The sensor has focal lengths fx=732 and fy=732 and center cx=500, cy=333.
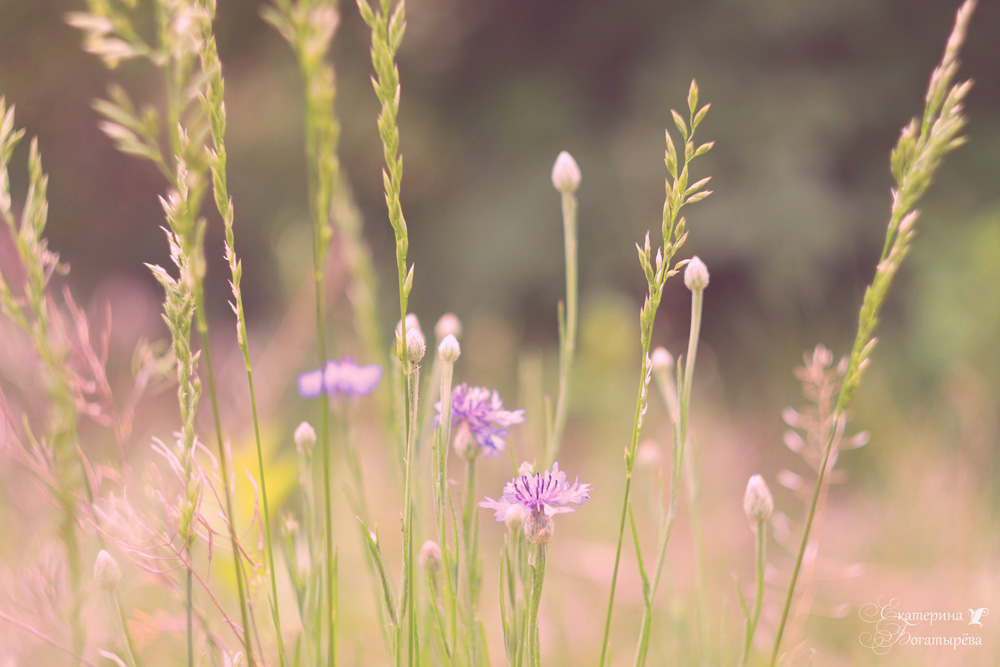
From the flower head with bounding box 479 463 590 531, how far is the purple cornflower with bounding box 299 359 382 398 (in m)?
0.30

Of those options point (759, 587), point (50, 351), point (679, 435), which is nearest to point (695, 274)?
point (679, 435)

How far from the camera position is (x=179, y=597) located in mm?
525

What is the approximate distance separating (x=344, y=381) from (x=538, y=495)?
0.35 m

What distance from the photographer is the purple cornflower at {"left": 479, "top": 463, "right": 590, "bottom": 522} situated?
1.46ft

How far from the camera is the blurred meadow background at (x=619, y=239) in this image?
1.53m

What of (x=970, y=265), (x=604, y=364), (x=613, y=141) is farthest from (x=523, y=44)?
(x=970, y=265)

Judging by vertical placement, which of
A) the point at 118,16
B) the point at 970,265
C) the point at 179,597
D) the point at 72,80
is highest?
the point at 72,80

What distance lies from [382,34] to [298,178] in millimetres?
2991

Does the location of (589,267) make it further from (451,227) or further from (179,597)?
(179,597)

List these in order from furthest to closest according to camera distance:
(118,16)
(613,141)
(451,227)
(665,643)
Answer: (451,227) → (613,141) → (665,643) → (118,16)

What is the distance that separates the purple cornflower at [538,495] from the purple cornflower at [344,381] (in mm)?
297

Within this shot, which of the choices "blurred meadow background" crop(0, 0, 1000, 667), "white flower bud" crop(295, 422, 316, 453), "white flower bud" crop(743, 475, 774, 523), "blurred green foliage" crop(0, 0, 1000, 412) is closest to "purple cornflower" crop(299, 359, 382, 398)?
"white flower bud" crop(295, 422, 316, 453)

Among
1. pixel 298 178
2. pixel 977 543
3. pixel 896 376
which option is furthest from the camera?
pixel 298 178

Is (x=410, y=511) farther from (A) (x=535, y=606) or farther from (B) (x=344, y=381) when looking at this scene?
(B) (x=344, y=381)
